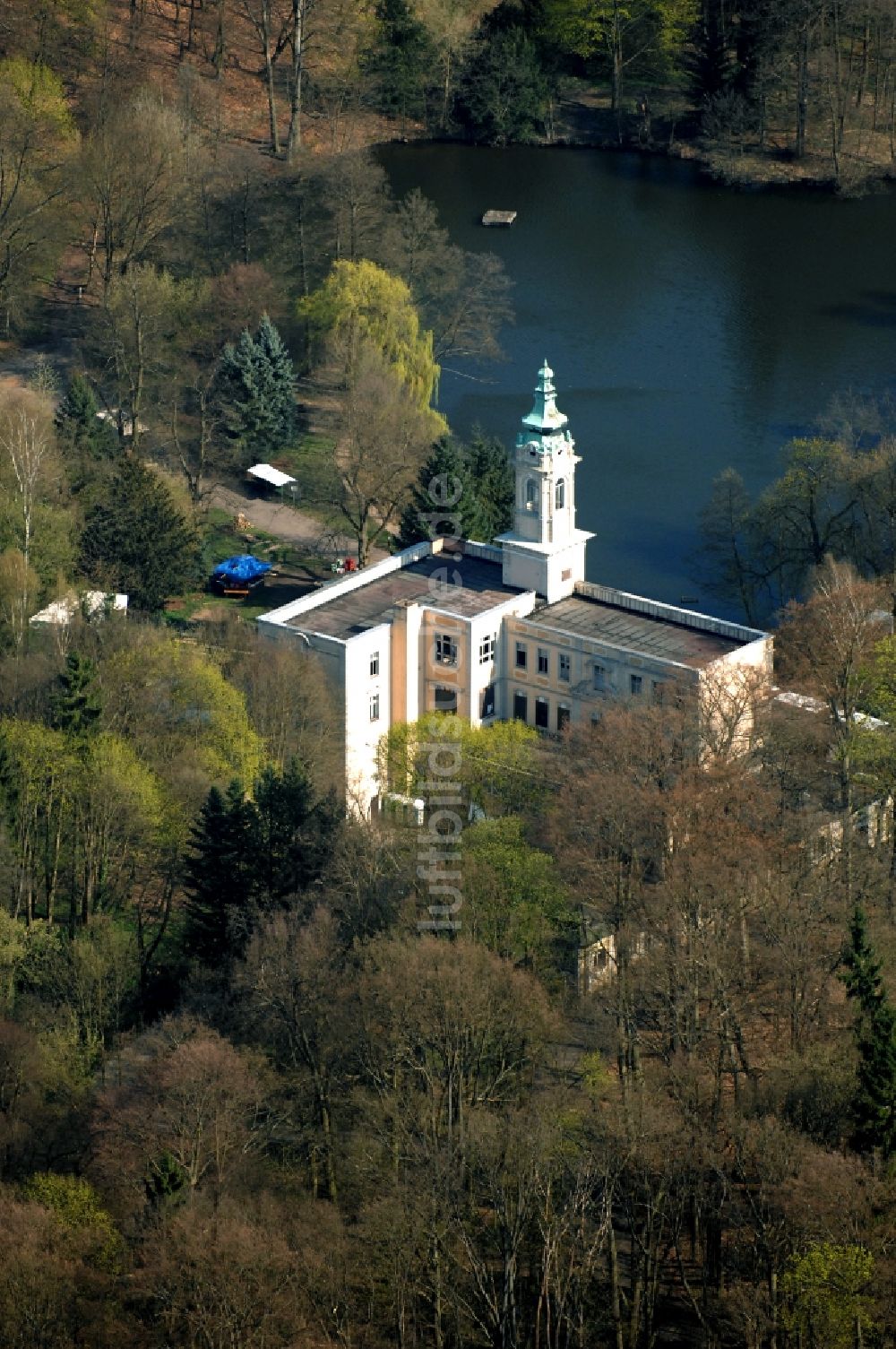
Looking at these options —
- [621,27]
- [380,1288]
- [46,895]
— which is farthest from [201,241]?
[380,1288]

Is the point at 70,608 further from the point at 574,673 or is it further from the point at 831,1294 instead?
the point at 831,1294

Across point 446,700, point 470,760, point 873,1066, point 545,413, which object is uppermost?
point 545,413

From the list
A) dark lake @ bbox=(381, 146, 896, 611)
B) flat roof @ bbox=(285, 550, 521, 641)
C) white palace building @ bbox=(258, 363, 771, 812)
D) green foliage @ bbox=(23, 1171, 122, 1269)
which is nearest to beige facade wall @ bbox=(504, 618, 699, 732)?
white palace building @ bbox=(258, 363, 771, 812)

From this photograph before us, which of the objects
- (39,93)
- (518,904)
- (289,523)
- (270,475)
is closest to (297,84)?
(39,93)

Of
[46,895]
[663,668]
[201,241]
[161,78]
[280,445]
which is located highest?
[161,78]

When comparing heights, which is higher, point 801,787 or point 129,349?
point 129,349

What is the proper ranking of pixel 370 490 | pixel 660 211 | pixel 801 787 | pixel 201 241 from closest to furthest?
pixel 801 787
pixel 370 490
pixel 201 241
pixel 660 211

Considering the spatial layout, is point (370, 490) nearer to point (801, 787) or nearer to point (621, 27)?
point (801, 787)
